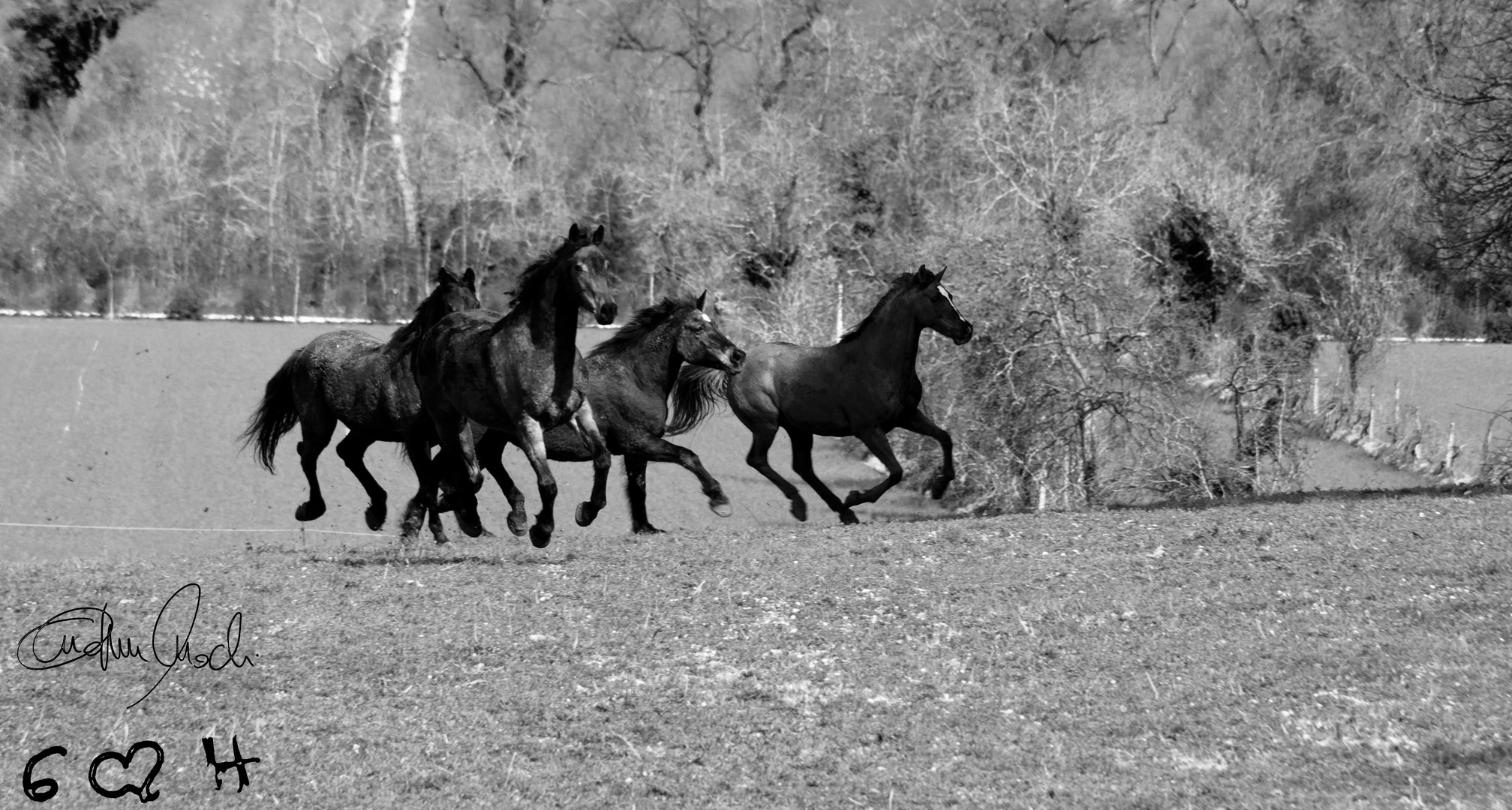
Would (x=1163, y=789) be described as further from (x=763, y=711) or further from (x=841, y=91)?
(x=841, y=91)

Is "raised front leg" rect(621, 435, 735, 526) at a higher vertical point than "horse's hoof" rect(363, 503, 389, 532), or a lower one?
higher

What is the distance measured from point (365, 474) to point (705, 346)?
3.26 metres

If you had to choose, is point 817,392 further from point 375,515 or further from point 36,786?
point 36,786

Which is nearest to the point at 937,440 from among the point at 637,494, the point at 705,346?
the point at 705,346

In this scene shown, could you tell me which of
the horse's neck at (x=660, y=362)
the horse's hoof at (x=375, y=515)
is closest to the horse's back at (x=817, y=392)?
the horse's neck at (x=660, y=362)

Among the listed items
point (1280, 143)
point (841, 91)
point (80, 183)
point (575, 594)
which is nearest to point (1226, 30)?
point (1280, 143)

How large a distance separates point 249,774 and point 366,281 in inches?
1416

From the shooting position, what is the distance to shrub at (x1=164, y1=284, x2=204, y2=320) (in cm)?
3762

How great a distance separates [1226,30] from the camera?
2219 inches

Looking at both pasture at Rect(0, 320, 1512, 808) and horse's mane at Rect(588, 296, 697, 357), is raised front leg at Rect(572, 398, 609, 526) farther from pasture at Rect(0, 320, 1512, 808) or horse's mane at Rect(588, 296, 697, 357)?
horse's mane at Rect(588, 296, 697, 357)

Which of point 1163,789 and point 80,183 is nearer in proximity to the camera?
point 1163,789

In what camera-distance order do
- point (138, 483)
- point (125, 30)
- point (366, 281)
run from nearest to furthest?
point (138, 483), point (366, 281), point (125, 30)

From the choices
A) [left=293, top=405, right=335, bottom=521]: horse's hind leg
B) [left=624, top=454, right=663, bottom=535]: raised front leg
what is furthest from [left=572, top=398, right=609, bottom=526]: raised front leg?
[left=293, top=405, right=335, bottom=521]: horse's hind leg

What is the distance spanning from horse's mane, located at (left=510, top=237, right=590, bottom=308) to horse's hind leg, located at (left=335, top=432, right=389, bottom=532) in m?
2.95
